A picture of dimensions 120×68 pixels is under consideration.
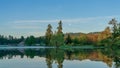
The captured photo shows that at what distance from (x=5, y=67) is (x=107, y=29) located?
7077 centimetres

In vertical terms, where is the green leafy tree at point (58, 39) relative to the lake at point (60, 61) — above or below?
above

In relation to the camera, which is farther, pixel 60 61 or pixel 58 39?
pixel 58 39

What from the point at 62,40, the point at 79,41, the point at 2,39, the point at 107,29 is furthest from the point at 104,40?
the point at 2,39

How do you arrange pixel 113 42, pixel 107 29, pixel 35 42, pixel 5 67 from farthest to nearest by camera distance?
pixel 35 42, pixel 107 29, pixel 113 42, pixel 5 67

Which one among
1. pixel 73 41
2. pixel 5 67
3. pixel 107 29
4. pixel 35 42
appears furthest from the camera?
pixel 35 42

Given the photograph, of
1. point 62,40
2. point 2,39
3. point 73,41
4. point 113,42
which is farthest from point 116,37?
point 2,39

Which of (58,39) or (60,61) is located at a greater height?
(58,39)

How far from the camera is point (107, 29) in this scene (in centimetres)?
9356

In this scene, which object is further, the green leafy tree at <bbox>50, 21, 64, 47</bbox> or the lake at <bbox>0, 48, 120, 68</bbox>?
the green leafy tree at <bbox>50, 21, 64, 47</bbox>

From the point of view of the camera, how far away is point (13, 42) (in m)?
188

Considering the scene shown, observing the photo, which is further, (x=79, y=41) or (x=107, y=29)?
(x=79, y=41)

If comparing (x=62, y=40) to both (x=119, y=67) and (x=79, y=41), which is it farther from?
(x=119, y=67)

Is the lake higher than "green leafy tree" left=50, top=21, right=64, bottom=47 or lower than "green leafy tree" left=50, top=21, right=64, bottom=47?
lower

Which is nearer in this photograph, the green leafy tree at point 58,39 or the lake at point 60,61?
the lake at point 60,61
